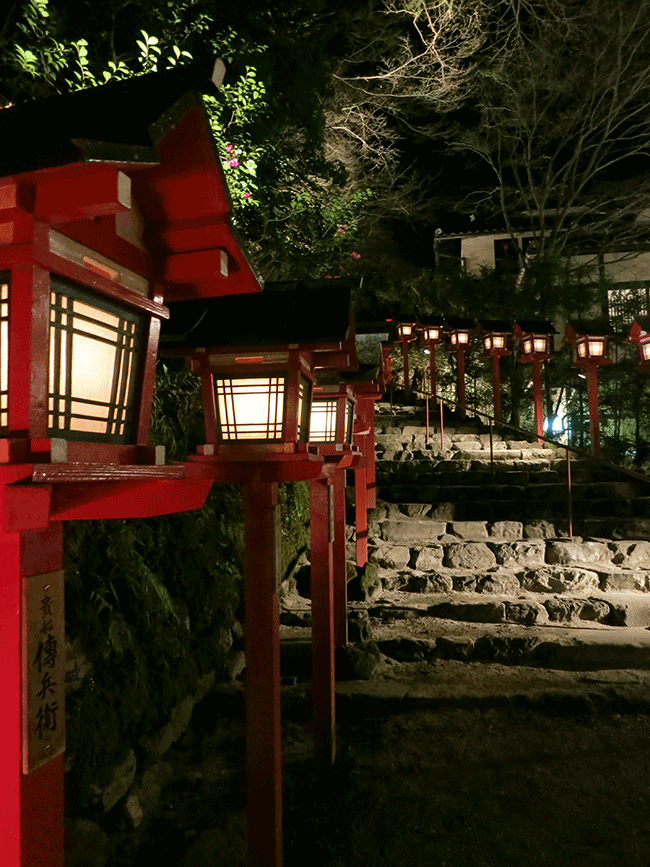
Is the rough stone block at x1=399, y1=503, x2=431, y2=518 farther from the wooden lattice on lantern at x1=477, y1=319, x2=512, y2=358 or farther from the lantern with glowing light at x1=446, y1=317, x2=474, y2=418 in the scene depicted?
the wooden lattice on lantern at x1=477, y1=319, x2=512, y2=358

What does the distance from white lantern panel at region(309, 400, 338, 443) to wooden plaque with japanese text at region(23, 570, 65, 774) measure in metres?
5.17

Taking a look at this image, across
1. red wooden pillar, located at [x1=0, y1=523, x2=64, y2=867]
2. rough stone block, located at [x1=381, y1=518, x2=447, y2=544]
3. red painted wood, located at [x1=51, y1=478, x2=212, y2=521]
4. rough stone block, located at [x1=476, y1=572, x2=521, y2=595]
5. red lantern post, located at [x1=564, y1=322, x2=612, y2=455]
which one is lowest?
rough stone block, located at [x1=476, y1=572, x2=521, y2=595]

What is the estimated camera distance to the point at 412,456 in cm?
1453

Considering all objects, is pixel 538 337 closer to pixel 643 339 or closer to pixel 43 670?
pixel 643 339

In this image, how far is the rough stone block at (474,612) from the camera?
332 inches

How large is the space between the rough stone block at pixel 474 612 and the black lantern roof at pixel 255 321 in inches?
232

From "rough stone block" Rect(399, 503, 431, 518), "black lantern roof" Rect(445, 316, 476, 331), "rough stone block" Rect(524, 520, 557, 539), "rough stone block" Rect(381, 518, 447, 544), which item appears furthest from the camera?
"black lantern roof" Rect(445, 316, 476, 331)

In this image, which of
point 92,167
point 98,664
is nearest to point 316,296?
point 92,167

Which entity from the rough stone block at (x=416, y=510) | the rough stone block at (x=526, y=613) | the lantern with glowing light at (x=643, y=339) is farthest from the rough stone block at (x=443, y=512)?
the lantern with glowing light at (x=643, y=339)

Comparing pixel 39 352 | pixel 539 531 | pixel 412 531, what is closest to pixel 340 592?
pixel 412 531

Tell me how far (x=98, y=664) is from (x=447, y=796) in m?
3.17

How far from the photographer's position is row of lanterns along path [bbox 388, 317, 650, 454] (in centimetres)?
1520

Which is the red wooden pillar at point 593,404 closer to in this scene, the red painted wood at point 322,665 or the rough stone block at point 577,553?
the rough stone block at point 577,553

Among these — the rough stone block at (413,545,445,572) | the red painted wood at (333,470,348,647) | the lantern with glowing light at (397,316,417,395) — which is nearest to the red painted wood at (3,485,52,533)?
the red painted wood at (333,470,348,647)
